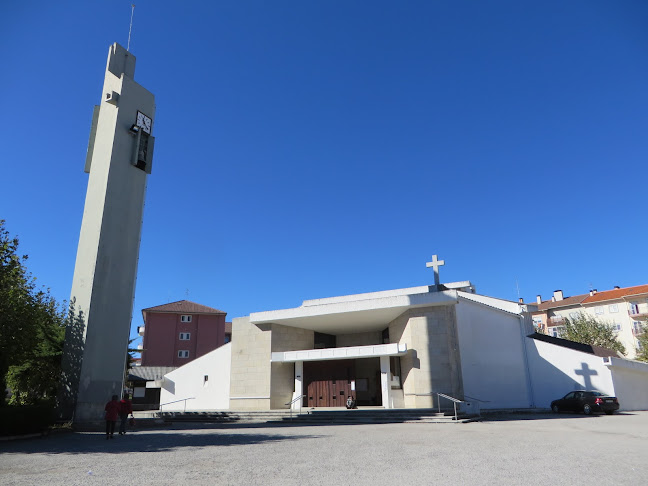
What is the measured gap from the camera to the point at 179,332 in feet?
161

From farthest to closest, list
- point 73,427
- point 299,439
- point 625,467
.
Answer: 1. point 73,427
2. point 299,439
3. point 625,467

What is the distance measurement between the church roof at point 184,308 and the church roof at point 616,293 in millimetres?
46228

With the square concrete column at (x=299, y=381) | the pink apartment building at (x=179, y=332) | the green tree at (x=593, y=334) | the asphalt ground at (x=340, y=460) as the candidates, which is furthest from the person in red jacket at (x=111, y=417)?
the green tree at (x=593, y=334)

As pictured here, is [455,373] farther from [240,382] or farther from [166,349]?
[166,349]

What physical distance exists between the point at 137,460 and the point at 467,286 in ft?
88.5

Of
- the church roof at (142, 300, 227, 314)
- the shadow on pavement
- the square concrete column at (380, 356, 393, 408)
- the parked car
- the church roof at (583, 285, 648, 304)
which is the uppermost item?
the church roof at (583, 285, 648, 304)

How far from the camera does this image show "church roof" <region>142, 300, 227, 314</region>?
160 ft

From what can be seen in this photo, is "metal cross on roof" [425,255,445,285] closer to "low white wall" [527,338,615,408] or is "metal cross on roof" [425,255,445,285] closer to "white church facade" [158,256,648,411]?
"white church facade" [158,256,648,411]

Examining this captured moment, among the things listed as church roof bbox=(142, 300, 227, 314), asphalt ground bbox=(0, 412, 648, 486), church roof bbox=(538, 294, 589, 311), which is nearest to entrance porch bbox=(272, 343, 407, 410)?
asphalt ground bbox=(0, 412, 648, 486)

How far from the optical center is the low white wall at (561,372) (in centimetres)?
2423

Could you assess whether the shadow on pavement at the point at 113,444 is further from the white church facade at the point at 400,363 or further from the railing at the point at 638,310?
the railing at the point at 638,310

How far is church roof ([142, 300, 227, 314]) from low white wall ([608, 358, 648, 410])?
3784 centimetres

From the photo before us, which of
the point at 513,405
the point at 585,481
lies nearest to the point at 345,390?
the point at 513,405

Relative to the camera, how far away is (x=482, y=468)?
712cm
